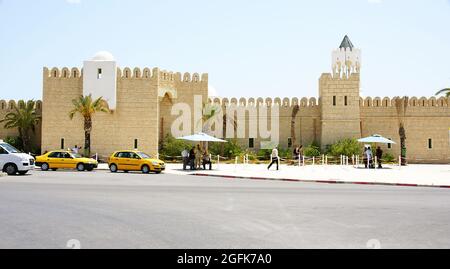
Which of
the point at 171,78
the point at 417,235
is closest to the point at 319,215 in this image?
the point at 417,235

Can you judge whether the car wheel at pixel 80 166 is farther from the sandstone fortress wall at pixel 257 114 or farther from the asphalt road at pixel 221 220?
the asphalt road at pixel 221 220

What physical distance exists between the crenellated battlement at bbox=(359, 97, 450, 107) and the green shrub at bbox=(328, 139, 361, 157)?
4.31 m

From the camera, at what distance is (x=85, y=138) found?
116 feet

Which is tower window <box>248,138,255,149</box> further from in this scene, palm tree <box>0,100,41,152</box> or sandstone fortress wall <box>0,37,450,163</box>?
palm tree <box>0,100,41,152</box>

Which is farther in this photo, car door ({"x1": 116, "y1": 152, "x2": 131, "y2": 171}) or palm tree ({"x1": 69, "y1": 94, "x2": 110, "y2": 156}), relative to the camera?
palm tree ({"x1": 69, "y1": 94, "x2": 110, "y2": 156})

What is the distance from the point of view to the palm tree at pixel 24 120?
37.2 metres

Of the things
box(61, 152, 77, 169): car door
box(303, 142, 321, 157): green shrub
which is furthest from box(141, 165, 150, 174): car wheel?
box(303, 142, 321, 157): green shrub

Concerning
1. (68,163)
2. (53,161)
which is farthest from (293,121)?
(53,161)

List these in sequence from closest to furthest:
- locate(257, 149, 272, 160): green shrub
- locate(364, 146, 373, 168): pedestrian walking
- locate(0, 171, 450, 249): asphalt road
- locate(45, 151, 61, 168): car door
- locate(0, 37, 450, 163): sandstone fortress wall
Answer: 1. locate(0, 171, 450, 249): asphalt road
2. locate(45, 151, 61, 168): car door
3. locate(364, 146, 373, 168): pedestrian walking
4. locate(0, 37, 450, 163): sandstone fortress wall
5. locate(257, 149, 272, 160): green shrub

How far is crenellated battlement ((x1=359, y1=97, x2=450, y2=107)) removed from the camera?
3988 centimetres

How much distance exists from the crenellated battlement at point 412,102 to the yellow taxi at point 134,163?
65.1 ft
